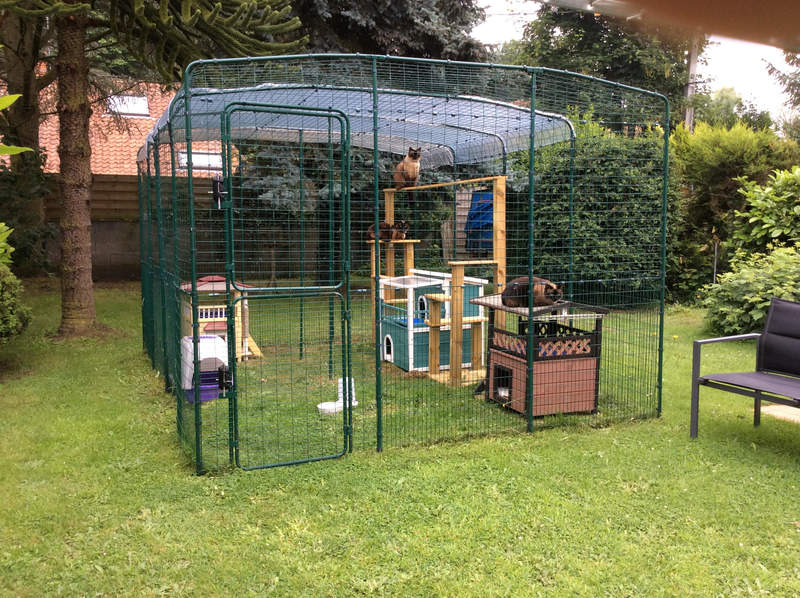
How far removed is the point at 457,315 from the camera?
6.33 meters

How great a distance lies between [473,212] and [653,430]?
3017 millimetres

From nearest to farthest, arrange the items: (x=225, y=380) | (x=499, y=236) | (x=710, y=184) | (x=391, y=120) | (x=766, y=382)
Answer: (x=225, y=380) < (x=766, y=382) < (x=391, y=120) < (x=499, y=236) < (x=710, y=184)

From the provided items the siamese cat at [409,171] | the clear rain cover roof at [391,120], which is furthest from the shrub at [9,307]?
the siamese cat at [409,171]

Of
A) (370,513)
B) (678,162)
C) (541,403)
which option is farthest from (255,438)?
(678,162)

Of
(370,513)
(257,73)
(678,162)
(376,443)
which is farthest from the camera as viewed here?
(678,162)

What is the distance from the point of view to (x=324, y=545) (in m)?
3.54

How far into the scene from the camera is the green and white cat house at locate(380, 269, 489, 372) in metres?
7.20

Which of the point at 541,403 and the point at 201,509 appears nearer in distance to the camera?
the point at 201,509

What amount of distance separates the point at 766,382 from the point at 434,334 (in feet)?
10.4

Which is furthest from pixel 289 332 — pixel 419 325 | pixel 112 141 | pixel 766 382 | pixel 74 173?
pixel 112 141

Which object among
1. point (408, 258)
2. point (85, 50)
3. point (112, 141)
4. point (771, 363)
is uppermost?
point (112, 141)

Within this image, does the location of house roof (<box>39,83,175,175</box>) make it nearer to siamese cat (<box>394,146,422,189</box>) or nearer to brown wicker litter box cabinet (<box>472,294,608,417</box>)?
siamese cat (<box>394,146,422,189</box>)

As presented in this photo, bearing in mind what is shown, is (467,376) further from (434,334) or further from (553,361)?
(553,361)

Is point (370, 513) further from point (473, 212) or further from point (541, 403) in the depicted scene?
point (473, 212)
